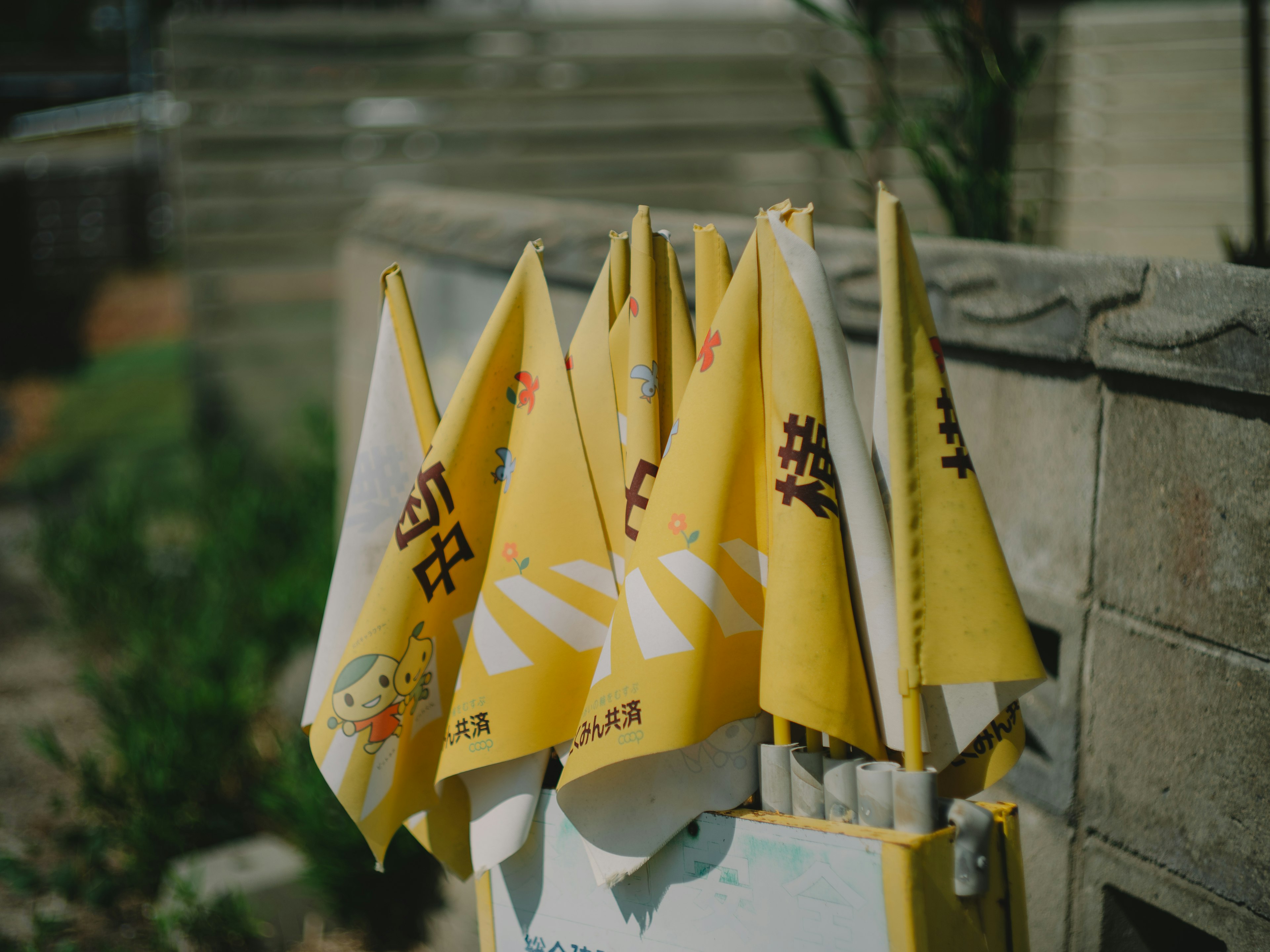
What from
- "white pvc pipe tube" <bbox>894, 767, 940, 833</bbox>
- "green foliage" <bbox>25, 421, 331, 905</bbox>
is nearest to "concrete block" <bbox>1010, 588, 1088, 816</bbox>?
"white pvc pipe tube" <bbox>894, 767, 940, 833</bbox>

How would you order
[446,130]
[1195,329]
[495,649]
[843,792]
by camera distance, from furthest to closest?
[446,130] < [1195,329] < [495,649] < [843,792]

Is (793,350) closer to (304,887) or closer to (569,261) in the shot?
(569,261)

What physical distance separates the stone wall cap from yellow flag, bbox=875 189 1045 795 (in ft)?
1.92

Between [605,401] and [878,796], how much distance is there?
73 cm

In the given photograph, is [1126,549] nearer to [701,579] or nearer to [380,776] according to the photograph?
[701,579]

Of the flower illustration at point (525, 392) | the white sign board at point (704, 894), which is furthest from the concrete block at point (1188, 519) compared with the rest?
the flower illustration at point (525, 392)

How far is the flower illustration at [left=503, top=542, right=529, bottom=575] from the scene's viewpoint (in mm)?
1647

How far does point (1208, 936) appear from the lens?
2.06m

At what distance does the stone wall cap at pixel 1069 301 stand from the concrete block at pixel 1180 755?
0.50 meters

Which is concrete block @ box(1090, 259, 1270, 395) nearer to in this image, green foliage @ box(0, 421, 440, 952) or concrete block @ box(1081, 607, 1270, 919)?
concrete block @ box(1081, 607, 1270, 919)

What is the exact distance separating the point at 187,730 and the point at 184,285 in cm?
→ 400

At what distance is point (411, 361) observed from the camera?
6.04 ft

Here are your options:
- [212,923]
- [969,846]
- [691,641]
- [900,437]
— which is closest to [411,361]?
[691,641]

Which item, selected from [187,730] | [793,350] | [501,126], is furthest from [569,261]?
[501,126]
